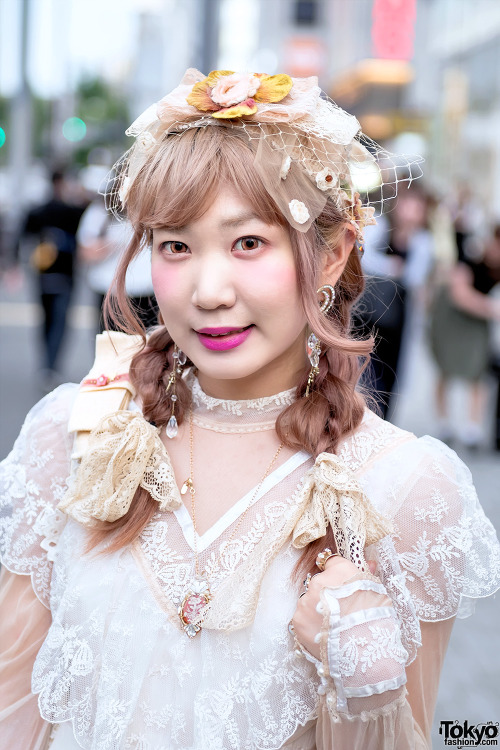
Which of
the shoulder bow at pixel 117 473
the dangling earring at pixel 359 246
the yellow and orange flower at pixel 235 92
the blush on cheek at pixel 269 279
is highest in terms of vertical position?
the yellow and orange flower at pixel 235 92

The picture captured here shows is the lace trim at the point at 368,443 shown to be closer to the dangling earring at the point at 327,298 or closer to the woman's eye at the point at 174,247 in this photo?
the dangling earring at the point at 327,298

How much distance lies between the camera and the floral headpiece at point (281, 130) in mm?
1643

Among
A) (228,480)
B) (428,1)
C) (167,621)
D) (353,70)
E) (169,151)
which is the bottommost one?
(353,70)

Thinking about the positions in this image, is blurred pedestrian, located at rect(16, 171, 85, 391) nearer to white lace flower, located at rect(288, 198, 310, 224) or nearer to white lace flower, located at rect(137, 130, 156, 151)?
white lace flower, located at rect(137, 130, 156, 151)

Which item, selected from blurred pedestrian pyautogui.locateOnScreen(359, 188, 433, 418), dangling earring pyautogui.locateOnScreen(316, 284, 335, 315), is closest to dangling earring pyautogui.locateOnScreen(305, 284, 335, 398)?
dangling earring pyautogui.locateOnScreen(316, 284, 335, 315)

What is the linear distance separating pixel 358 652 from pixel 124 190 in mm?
945

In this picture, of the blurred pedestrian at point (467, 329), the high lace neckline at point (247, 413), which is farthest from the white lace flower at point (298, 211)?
the blurred pedestrian at point (467, 329)

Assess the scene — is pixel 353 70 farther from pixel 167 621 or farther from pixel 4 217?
pixel 167 621

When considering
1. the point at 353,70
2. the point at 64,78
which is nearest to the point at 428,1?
the point at 353,70

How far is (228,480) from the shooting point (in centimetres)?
A: 179

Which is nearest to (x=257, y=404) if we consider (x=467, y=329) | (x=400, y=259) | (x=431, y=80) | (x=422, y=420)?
(x=400, y=259)

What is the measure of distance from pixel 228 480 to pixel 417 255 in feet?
18.3

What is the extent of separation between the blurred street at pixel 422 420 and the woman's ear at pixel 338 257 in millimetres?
1878

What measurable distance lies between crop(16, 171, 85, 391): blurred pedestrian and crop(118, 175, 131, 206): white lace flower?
289 inches
